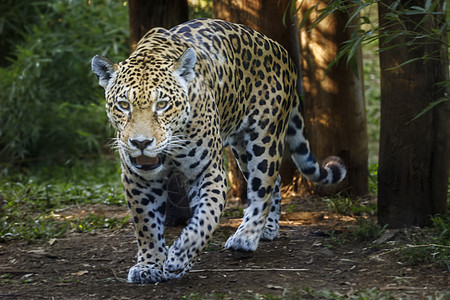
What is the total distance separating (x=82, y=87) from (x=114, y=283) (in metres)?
7.09

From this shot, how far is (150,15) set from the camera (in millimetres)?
6426

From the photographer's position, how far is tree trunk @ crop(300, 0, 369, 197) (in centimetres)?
704

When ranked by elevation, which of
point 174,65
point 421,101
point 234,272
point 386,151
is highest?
point 174,65

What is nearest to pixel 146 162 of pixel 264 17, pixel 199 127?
pixel 199 127

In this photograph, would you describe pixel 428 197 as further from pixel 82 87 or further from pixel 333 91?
pixel 82 87

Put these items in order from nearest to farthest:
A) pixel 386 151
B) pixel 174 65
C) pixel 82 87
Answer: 1. pixel 174 65
2. pixel 386 151
3. pixel 82 87

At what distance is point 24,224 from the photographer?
6.62m

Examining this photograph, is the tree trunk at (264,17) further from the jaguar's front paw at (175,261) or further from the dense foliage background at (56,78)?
the dense foliage background at (56,78)

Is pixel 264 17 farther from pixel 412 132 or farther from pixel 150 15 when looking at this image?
pixel 412 132

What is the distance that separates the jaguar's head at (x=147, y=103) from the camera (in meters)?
4.46

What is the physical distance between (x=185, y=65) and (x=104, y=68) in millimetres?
559

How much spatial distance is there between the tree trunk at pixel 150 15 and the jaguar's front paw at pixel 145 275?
232 cm

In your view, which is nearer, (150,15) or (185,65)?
(185,65)

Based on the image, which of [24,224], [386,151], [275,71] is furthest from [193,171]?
[24,224]
